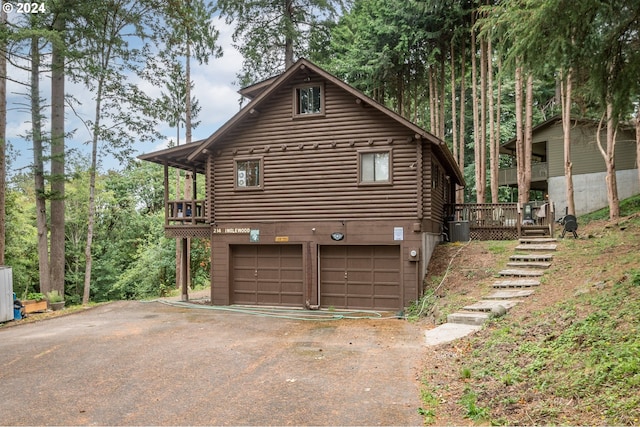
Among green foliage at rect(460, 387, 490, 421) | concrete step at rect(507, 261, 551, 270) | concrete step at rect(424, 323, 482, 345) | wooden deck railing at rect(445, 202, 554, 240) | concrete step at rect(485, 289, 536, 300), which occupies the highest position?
wooden deck railing at rect(445, 202, 554, 240)

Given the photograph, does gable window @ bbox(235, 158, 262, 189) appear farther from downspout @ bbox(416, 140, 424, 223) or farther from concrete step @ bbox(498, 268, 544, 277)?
concrete step @ bbox(498, 268, 544, 277)

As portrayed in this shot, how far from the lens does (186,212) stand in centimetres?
1698

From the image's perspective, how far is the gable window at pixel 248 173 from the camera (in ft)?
51.6

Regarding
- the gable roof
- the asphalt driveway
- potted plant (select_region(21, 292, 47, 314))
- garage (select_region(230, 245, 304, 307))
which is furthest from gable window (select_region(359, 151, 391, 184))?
potted plant (select_region(21, 292, 47, 314))

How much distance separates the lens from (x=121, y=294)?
3117cm

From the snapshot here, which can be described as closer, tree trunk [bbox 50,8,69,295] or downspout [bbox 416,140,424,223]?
downspout [bbox 416,140,424,223]

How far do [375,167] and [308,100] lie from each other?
135 inches

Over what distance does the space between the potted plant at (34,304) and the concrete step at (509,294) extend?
14.5 meters

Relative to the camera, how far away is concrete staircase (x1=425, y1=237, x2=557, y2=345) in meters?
9.65

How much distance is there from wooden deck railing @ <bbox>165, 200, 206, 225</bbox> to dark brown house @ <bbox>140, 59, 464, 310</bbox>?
24 centimetres

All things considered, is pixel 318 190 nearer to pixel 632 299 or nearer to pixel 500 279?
pixel 500 279

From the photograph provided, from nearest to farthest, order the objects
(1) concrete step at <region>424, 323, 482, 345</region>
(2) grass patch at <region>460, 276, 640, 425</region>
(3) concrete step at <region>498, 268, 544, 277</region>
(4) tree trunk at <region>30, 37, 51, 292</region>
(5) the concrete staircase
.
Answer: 1. (2) grass patch at <region>460, 276, 640, 425</region>
2. (1) concrete step at <region>424, 323, 482, 345</region>
3. (5) the concrete staircase
4. (3) concrete step at <region>498, 268, 544, 277</region>
5. (4) tree trunk at <region>30, 37, 51, 292</region>

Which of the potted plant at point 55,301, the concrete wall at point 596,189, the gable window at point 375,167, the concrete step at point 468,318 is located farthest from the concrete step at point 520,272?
the concrete wall at point 596,189

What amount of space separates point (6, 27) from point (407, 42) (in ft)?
59.6
